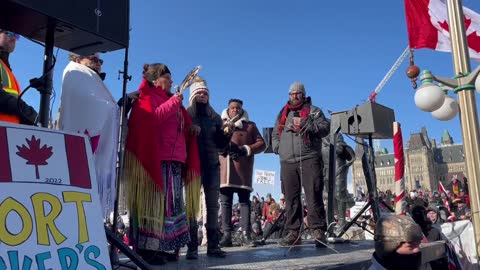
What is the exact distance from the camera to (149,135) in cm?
340

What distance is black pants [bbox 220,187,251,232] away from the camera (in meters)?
5.19

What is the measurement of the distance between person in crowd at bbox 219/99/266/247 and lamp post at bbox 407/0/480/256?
6.58 feet

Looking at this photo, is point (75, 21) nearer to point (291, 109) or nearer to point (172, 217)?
point (172, 217)

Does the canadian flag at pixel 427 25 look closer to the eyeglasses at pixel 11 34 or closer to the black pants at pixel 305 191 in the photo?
the black pants at pixel 305 191

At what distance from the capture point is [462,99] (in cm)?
453

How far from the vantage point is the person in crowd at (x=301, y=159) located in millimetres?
4824

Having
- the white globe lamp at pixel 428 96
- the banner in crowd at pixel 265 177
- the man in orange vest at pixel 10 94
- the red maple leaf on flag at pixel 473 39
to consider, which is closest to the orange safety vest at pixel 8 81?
the man in orange vest at pixel 10 94

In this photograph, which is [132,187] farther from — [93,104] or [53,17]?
[53,17]

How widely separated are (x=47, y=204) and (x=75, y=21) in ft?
3.64

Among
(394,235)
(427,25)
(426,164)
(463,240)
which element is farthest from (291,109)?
(426,164)

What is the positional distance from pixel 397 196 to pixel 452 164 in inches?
4197

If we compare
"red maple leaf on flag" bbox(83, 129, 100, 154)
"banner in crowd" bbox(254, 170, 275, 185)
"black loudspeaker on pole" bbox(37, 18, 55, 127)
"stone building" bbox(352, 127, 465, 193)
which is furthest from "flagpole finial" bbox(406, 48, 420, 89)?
"stone building" bbox(352, 127, 465, 193)

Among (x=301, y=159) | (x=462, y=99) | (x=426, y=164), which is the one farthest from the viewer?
(x=426, y=164)

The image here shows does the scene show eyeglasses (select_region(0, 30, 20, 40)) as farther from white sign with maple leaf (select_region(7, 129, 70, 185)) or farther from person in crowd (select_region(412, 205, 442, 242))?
person in crowd (select_region(412, 205, 442, 242))
